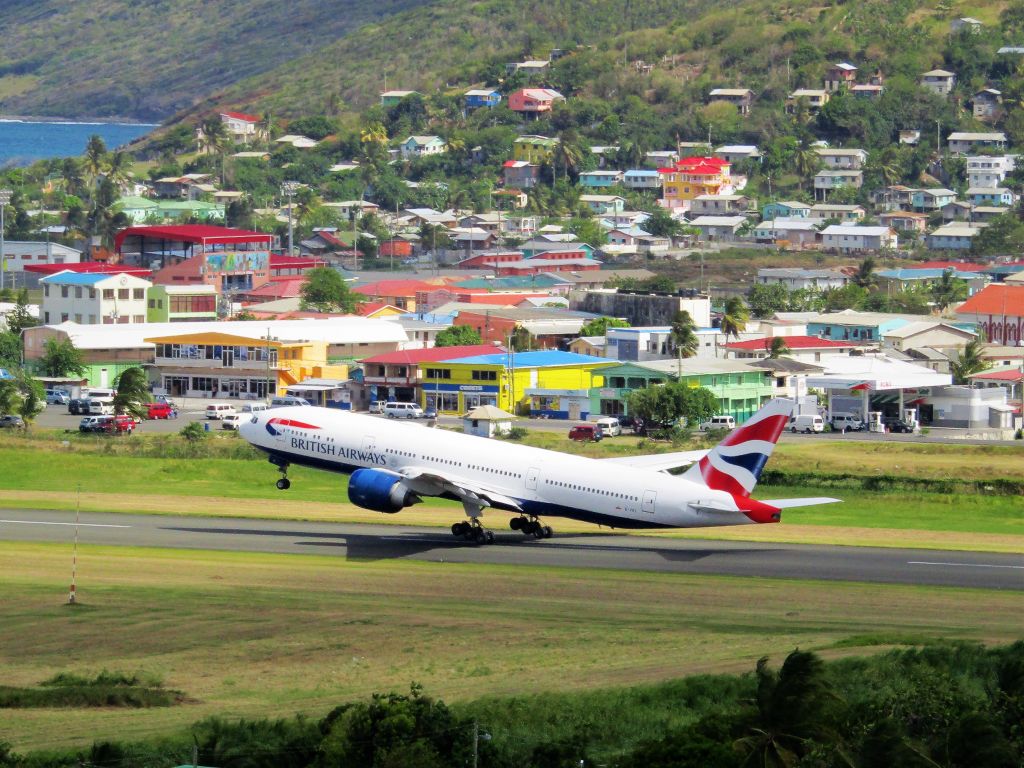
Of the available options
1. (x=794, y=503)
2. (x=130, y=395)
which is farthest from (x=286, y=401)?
(x=794, y=503)

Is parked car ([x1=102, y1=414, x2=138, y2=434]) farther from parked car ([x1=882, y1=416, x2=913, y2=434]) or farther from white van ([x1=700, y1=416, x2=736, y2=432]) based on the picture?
parked car ([x1=882, y1=416, x2=913, y2=434])

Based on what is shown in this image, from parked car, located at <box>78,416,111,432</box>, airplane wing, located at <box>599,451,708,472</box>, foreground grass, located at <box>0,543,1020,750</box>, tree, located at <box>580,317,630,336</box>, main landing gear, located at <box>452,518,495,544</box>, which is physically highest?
tree, located at <box>580,317,630,336</box>

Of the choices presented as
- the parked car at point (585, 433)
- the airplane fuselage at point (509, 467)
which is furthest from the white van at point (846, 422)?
the airplane fuselage at point (509, 467)

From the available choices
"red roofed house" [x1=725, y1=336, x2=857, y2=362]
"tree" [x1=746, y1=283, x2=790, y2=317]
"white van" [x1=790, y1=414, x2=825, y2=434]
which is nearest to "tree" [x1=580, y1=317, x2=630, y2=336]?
"red roofed house" [x1=725, y1=336, x2=857, y2=362]

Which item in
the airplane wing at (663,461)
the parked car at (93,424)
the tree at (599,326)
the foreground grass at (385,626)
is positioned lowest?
the foreground grass at (385,626)

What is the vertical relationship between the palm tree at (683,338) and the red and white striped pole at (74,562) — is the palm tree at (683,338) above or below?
above

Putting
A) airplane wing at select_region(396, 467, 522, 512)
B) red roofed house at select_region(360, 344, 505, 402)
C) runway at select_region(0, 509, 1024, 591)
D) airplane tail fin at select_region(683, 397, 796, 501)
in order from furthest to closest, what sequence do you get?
red roofed house at select_region(360, 344, 505, 402) → airplane wing at select_region(396, 467, 522, 512) → airplane tail fin at select_region(683, 397, 796, 501) → runway at select_region(0, 509, 1024, 591)

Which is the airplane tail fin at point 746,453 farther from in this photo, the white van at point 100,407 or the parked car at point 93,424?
the white van at point 100,407
